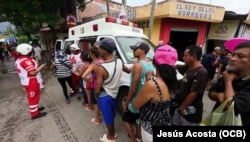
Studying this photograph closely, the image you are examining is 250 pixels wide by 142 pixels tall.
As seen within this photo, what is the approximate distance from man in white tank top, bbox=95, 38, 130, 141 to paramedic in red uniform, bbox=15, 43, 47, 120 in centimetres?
194

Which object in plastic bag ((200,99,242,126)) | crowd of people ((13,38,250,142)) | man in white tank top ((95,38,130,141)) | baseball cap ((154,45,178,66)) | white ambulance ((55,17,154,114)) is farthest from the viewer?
white ambulance ((55,17,154,114))

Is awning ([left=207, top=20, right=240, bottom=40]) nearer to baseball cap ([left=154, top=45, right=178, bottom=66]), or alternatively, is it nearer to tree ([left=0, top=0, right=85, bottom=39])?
tree ([left=0, top=0, right=85, bottom=39])

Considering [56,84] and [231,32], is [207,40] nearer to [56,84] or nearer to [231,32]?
[231,32]

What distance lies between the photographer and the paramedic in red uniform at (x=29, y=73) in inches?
138

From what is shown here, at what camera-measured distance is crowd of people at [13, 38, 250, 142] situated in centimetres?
147

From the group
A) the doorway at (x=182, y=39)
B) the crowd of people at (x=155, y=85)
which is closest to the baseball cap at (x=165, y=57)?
the crowd of people at (x=155, y=85)

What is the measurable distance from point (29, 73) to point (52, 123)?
4.12ft

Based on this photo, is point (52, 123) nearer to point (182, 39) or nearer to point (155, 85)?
point (155, 85)

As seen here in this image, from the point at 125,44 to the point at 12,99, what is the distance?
427 cm

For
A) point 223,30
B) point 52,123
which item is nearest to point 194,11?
point 223,30

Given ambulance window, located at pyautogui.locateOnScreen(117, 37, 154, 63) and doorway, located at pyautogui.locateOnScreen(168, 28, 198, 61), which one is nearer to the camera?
ambulance window, located at pyautogui.locateOnScreen(117, 37, 154, 63)

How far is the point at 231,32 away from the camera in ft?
32.6

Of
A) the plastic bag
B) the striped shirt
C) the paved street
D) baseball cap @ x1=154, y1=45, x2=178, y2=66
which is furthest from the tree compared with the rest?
the plastic bag

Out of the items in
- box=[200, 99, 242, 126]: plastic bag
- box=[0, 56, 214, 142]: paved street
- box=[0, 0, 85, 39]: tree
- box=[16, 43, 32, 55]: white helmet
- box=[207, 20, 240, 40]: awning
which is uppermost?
box=[0, 0, 85, 39]: tree
